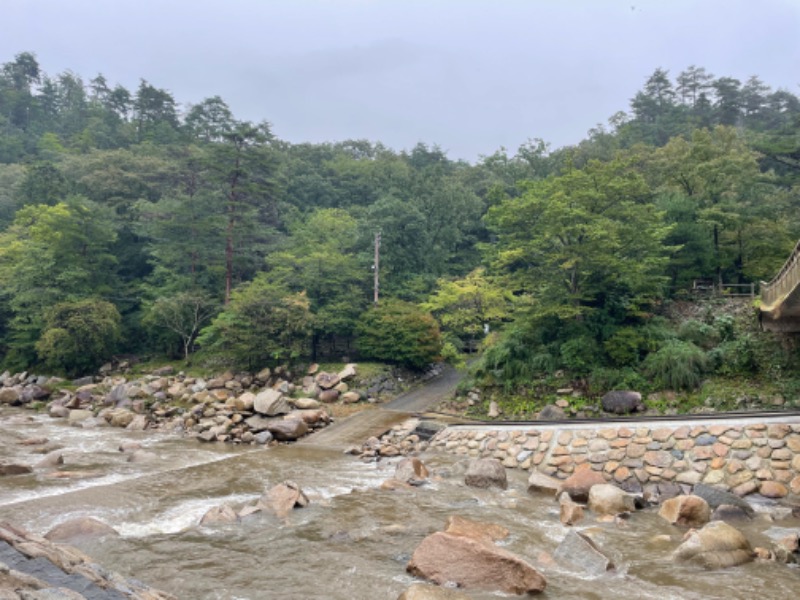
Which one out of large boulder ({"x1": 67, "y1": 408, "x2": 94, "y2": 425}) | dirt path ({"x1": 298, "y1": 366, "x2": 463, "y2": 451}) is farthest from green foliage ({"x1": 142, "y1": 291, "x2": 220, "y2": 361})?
dirt path ({"x1": 298, "y1": 366, "x2": 463, "y2": 451})

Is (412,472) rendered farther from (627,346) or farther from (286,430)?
(627,346)

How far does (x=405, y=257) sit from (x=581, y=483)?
2194 cm

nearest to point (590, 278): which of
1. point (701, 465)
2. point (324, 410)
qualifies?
point (701, 465)

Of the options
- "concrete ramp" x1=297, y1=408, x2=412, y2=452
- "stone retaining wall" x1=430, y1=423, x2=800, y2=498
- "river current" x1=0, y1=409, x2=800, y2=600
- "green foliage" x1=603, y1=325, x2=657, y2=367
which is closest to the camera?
"river current" x1=0, y1=409, x2=800, y2=600

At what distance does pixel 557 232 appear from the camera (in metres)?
18.2

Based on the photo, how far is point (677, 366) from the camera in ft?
55.7

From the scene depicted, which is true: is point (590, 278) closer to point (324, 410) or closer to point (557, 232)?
point (557, 232)

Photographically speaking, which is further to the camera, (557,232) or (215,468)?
(557,232)

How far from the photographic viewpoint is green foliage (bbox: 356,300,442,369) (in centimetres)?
2412

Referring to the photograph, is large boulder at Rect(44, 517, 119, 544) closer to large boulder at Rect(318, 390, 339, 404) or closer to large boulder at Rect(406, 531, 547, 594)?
large boulder at Rect(406, 531, 547, 594)

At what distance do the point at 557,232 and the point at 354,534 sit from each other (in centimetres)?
1339

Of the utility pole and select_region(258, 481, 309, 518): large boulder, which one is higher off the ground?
the utility pole

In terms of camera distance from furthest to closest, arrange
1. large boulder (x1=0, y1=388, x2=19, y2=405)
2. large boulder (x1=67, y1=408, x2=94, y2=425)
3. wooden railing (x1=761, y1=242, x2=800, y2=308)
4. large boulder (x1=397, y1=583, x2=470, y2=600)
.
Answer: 1. large boulder (x1=0, y1=388, x2=19, y2=405)
2. large boulder (x1=67, y1=408, x2=94, y2=425)
3. wooden railing (x1=761, y1=242, x2=800, y2=308)
4. large boulder (x1=397, y1=583, x2=470, y2=600)

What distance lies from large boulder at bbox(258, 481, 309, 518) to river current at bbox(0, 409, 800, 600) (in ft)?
0.60
